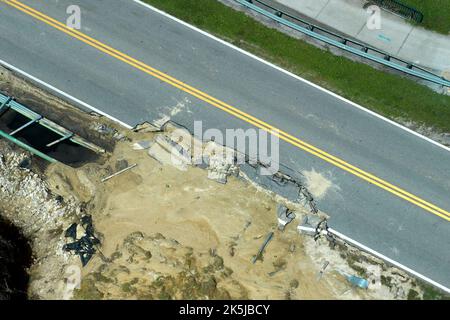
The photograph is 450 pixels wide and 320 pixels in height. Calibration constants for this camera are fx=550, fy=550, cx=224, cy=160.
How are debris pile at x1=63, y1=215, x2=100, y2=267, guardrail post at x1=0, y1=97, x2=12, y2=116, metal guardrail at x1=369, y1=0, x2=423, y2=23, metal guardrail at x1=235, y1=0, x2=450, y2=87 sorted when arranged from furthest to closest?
metal guardrail at x1=369, y1=0, x2=423, y2=23, metal guardrail at x1=235, y1=0, x2=450, y2=87, guardrail post at x1=0, y1=97, x2=12, y2=116, debris pile at x1=63, y1=215, x2=100, y2=267

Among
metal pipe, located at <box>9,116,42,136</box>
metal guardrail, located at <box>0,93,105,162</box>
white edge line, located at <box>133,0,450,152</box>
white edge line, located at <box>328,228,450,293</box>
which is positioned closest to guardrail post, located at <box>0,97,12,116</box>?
metal guardrail, located at <box>0,93,105,162</box>

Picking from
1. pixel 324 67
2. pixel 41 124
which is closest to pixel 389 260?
pixel 324 67

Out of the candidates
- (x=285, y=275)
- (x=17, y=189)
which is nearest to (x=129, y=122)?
(x=17, y=189)

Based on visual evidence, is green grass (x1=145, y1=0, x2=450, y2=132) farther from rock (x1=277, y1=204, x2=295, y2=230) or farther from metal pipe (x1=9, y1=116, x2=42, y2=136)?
metal pipe (x1=9, y1=116, x2=42, y2=136)

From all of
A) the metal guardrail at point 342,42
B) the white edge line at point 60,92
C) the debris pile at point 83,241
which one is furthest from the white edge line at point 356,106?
the debris pile at point 83,241

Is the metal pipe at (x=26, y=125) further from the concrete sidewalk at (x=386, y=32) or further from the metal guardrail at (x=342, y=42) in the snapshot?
the concrete sidewalk at (x=386, y=32)
